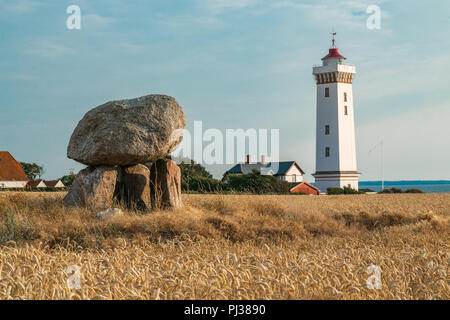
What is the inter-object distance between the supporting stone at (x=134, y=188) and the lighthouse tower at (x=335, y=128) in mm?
38425

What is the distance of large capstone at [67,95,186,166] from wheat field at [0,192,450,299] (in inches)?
64.6

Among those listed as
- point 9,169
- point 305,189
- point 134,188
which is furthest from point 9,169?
point 305,189

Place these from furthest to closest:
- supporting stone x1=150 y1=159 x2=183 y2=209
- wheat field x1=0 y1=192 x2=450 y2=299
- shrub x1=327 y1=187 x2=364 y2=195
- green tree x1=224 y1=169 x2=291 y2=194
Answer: shrub x1=327 y1=187 x2=364 y2=195 < green tree x1=224 y1=169 x2=291 y2=194 < supporting stone x1=150 y1=159 x2=183 y2=209 < wheat field x1=0 y1=192 x2=450 y2=299

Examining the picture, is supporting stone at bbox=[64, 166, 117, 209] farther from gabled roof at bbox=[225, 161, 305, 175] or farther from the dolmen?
gabled roof at bbox=[225, 161, 305, 175]

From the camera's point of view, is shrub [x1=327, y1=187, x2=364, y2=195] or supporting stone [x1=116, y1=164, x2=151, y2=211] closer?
supporting stone [x1=116, y1=164, x2=151, y2=211]

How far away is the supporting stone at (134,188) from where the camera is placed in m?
14.8

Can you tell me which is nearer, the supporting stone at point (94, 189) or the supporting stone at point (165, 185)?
the supporting stone at point (94, 189)

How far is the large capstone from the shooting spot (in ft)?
46.3

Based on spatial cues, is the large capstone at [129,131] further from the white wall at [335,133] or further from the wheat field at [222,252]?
the white wall at [335,133]

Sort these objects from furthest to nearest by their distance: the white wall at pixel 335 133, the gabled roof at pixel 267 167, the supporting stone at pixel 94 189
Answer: the gabled roof at pixel 267 167, the white wall at pixel 335 133, the supporting stone at pixel 94 189

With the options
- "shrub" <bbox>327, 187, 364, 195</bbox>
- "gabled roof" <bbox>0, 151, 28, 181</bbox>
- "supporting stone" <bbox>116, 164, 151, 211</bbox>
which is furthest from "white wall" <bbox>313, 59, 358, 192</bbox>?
"supporting stone" <bbox>116, 164, 151, 211</bbox>

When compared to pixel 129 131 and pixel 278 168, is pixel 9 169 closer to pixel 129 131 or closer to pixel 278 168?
pixel 129 131

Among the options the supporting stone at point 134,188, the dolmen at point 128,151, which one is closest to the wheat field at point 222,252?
the dolmen at point 128,151
